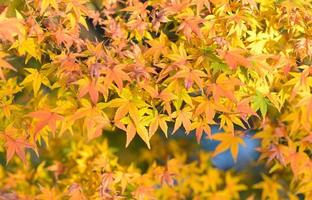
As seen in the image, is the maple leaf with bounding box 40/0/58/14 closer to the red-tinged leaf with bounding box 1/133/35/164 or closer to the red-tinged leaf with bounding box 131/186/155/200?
the red-tinged leaf with bounding box 1/133/35/164

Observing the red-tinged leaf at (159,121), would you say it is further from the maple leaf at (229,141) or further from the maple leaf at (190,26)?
the maple leaf at (229,141)

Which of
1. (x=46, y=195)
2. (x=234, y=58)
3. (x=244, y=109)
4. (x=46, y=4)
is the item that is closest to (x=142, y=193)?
(x=46, y=195)

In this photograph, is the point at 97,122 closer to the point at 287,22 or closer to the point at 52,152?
the point at 287,22

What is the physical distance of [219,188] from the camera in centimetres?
329

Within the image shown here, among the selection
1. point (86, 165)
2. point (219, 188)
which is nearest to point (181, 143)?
point (219, 188)

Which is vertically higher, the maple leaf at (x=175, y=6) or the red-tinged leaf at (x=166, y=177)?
the maple leaf at (x=175, y=6)

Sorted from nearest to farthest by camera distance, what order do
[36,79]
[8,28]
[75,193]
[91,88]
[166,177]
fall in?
[8,28]
[91,88]
[36,79]
[75,193]
[166,177]

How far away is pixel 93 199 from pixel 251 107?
2.54 feet

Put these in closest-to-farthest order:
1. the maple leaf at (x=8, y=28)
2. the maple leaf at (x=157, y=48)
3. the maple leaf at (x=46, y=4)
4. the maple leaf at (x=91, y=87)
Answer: the maple leaf at (x=8, y=28)
the maple leaf at (x=91, y=87)
the maple leaf at (x=46, y=4)
the maple leaf at (x=157, y=48)

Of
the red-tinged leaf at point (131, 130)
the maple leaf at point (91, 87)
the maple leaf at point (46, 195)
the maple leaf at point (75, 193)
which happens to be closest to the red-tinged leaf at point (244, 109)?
the red-tinged leaf at point (131, 130)

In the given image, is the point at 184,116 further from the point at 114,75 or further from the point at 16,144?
the point at 16,144

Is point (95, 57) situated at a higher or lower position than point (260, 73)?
higher

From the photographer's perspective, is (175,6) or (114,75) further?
(175,6)

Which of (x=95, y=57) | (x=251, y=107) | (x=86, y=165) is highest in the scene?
(x=95, y=57)
